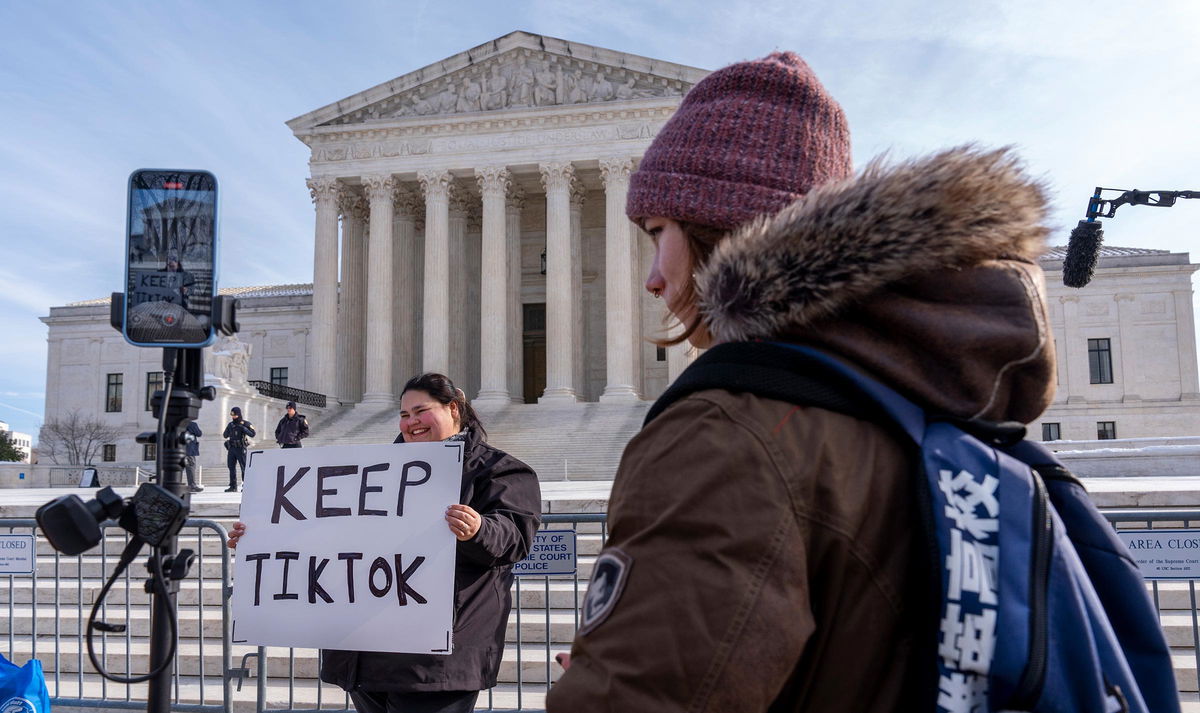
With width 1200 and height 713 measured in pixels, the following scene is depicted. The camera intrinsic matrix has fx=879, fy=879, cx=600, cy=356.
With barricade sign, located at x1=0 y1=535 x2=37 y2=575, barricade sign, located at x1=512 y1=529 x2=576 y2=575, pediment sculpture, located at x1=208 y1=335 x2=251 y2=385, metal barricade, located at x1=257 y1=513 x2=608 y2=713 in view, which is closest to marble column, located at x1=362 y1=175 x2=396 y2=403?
pediment sculpture, located at x1=208 y1=335 x2=251 y2=385

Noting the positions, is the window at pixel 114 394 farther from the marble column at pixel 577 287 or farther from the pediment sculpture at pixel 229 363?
the marble column at pixel 577 287

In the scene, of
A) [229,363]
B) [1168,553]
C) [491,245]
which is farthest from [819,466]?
[491,245]

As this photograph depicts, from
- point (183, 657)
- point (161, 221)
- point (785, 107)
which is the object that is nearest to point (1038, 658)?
point (785, 107)

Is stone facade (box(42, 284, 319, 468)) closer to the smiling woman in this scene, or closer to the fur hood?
the smiling woman

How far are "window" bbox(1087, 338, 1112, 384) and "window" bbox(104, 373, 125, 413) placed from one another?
182 ft

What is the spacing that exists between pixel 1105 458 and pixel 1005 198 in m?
19.5

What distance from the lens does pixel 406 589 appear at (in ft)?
→ 12.4

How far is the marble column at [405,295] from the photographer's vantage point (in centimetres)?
3719

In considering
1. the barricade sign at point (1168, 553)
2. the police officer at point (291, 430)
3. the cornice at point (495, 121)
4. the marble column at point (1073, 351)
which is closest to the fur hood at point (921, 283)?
the barricade sign at point (1168, 553)

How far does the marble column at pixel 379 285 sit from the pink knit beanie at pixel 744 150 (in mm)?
34634

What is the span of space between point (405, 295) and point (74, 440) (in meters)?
27.2

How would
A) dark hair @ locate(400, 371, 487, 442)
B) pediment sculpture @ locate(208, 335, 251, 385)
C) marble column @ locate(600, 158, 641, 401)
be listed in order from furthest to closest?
marble column @ locate(600, 158, 641, 401) → pediment sculpture @ locate(208, 335, 251, 385) → dark hair @ locate(400, 371, 487, 442)

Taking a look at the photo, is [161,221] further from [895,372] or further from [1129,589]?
[1129,589]

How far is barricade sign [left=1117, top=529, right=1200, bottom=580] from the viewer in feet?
16.3
